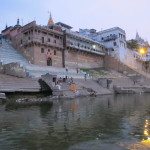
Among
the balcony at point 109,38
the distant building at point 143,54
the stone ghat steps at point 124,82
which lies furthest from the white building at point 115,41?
the stone ghat steps at point 124,82

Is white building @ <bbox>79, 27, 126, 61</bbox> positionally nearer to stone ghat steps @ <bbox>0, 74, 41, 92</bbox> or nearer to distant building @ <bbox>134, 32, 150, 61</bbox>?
distant building @ <bbox>134, 32, 150, 61</bbox>

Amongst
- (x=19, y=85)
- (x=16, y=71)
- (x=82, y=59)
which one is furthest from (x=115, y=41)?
(x=19, y=85)

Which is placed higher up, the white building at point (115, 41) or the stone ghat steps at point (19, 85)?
the white building at point (115, 41)

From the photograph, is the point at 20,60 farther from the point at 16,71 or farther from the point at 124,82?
the point at 124,82

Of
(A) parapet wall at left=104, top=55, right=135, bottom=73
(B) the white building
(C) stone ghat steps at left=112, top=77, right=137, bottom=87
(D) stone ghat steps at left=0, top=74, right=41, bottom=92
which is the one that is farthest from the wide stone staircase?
(B) the white building

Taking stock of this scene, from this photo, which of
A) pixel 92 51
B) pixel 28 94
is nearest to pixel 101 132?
pixel 28 94

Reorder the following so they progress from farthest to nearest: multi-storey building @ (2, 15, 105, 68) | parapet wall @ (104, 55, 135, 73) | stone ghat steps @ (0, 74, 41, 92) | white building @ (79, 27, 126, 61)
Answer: white building @ (79, 27, 126, 61) → parapet wall @ (104, 55, 135, 73) → multi-storey building @ (2, 15, 105, 68) → stone ghat steps @ (0, 74, 41, 92)

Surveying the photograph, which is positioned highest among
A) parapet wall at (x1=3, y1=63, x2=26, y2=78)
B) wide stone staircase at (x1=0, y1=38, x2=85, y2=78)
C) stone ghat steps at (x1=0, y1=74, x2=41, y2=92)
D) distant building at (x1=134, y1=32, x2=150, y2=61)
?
distant building at (x1=134, y1=32, x2=150, y2=61)

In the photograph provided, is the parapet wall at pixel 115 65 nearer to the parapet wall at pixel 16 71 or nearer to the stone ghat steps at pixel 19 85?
the parapet wall at pixel 16 71

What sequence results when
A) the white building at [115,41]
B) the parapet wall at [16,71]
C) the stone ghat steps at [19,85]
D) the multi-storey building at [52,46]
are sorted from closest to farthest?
the stone ghat steps at [19,85] → the parapet wall at [16,71] → the multi-storey building at [52,46] → the white building at [115,41]

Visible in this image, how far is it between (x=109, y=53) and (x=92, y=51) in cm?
819

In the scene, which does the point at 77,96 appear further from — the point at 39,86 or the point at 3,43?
the point at 3,43

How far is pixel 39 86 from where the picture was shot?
24.4 m

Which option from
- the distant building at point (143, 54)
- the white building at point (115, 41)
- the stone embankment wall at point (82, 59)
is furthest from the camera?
the distant building at point (143, 54)
